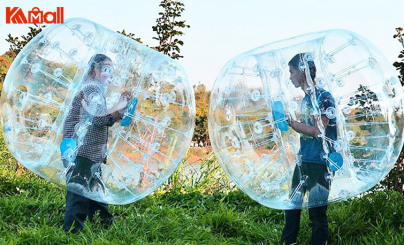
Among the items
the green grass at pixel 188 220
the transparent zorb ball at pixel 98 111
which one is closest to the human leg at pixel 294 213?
the green grass at pixel 188 220

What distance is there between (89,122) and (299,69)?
1.31 meters

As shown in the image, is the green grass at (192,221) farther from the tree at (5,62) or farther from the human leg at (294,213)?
the tree at (5,62)

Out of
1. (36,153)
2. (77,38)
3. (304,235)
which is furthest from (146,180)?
(304,235)

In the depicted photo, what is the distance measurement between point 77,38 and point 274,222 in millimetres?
2266

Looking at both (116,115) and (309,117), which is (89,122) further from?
(309,117)

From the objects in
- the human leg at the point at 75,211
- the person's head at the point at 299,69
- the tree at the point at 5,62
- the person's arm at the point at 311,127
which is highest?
the tree at the point at 5,62

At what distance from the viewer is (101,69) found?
302 cm

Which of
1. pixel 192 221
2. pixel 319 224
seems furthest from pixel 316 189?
pixel 192 221

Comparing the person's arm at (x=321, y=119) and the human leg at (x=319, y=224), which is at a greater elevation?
the person's arm at (x=321, y=119)

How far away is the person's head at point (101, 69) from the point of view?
9.91 ft

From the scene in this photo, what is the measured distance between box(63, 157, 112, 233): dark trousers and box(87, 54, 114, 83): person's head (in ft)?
1.71

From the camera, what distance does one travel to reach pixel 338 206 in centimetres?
436

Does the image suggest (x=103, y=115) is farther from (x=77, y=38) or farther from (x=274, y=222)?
(x=274, y=222)

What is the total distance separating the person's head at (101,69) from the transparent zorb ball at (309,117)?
689 mm
